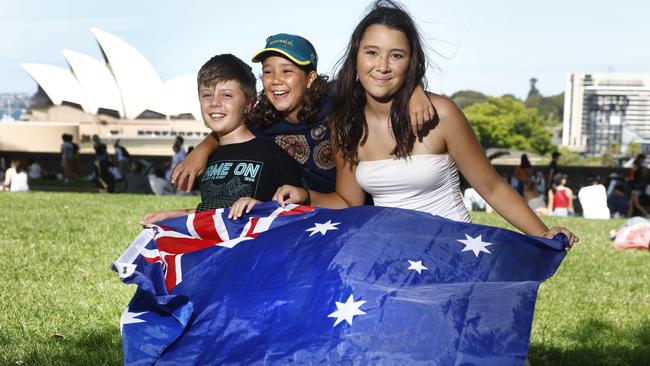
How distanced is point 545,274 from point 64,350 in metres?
3.01

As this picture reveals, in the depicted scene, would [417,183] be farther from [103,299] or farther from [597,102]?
[597,102]

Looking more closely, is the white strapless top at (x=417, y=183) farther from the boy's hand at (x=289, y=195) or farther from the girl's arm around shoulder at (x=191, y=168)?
the girl's arm around shoulder at (x=191, y=168)

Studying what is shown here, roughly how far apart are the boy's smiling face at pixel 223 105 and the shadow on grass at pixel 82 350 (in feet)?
5.22

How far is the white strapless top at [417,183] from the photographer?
12.4ft

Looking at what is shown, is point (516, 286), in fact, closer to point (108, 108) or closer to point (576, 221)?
point (576, 221)

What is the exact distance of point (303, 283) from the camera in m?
3.29

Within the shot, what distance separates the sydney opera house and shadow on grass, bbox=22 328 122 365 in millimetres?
47319

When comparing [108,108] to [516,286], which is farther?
[108,108]

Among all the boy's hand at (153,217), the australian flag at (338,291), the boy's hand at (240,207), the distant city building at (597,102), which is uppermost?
the boy's hand at (240,207)

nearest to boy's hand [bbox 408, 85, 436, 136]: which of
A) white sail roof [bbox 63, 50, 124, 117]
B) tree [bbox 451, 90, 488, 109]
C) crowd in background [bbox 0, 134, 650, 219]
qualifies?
crowd in background [bbox 0, 134, 650, 219]

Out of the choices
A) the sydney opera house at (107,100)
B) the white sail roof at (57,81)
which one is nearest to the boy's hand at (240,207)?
the sydney opera house at (107,100)

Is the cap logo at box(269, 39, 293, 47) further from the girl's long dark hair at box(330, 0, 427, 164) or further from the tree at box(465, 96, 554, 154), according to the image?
the tree at box(465, 96, 554, 154)

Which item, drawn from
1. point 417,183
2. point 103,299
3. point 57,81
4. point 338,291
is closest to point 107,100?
point 57,81

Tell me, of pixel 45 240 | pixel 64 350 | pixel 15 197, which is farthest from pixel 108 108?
pixel 64 350
